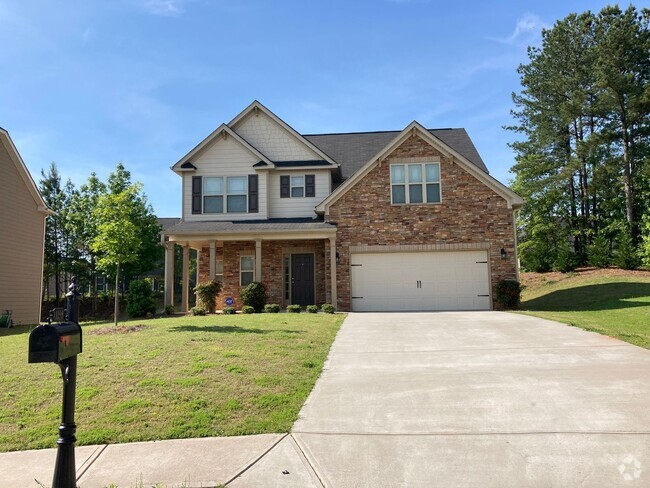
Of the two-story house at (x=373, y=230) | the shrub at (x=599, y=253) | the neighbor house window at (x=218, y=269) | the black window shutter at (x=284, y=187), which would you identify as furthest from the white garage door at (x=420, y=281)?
the shrub at (x=599, y=253)

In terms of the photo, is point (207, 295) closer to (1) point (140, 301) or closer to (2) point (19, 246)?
(1) point (140, 301)

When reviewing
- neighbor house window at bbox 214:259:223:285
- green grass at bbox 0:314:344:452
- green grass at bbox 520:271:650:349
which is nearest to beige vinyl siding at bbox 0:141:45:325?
neighbor house window at bbox 214:259:223:285

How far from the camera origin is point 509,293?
56.1 ft

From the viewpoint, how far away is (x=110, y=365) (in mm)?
7250

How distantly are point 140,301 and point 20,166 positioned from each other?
711 cm

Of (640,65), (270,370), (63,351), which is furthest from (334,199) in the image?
(640,65)

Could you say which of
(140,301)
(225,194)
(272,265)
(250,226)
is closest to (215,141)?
(225,194)

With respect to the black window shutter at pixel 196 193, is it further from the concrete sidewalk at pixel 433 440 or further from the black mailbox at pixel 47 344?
the black mailbox at pixel 47 344

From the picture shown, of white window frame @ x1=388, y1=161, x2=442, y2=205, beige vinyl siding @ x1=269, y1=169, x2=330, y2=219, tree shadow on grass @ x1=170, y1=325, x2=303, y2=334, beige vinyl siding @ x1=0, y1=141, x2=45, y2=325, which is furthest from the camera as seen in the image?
beige vinyl siding @ x1=269, y1=169, x2=330, y2=219

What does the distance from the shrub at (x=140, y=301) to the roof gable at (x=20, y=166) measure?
556 cm

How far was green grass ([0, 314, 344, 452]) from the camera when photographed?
4926 millimetres

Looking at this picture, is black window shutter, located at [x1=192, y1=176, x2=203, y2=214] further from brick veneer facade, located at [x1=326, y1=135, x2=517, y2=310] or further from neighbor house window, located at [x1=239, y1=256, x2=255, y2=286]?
brick veneer facade, located at [x1=326, y1=135, x2=517, y2=310]

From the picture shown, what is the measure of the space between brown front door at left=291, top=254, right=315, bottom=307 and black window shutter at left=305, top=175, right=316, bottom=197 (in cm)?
260

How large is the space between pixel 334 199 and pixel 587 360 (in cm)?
1196
